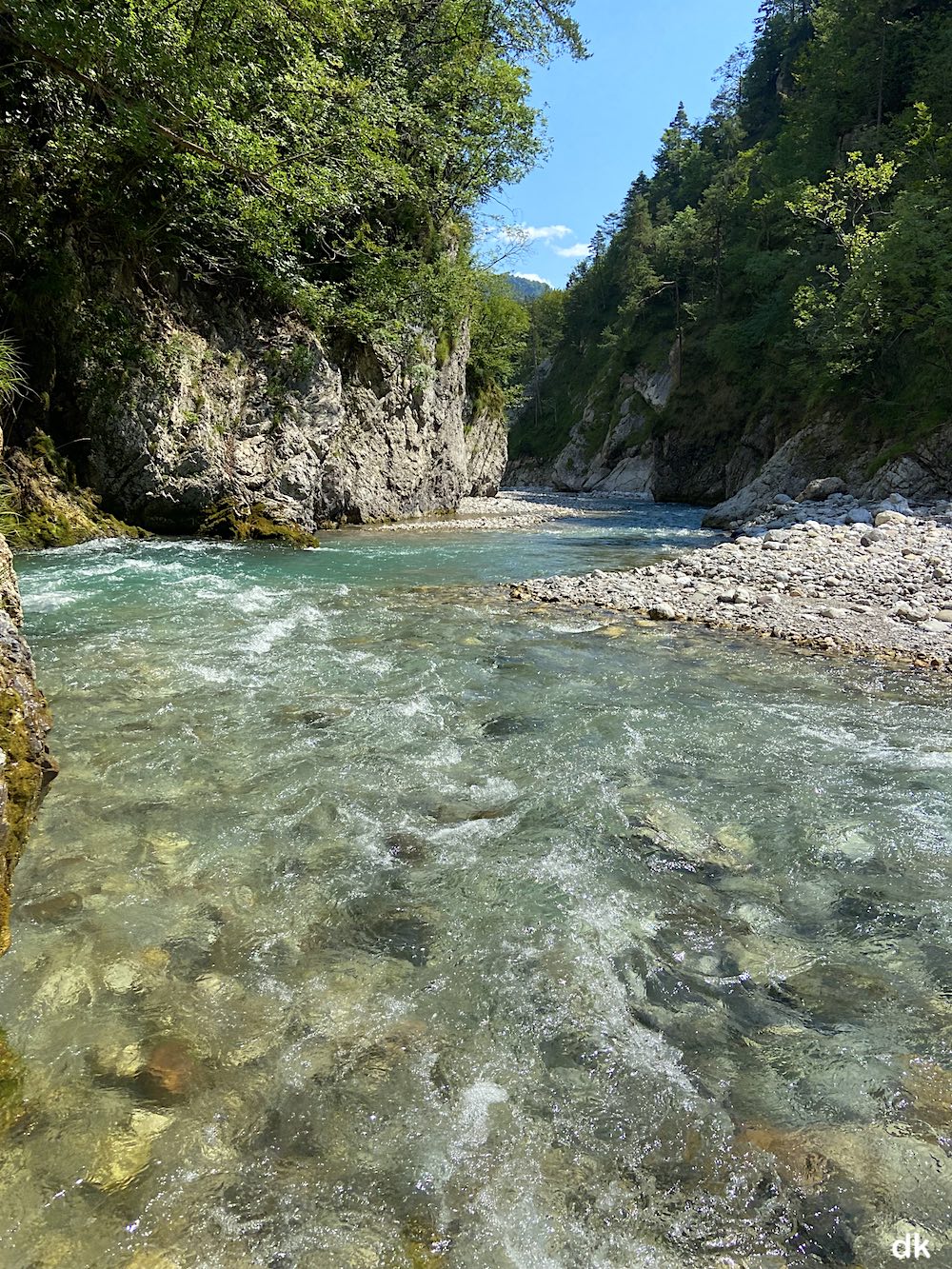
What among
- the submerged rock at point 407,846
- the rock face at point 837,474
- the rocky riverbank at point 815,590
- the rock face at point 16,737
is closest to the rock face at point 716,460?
the rock face at point 837,474

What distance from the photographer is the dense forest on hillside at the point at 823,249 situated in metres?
22.2

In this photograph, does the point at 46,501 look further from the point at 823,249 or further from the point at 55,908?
the point at 823,249

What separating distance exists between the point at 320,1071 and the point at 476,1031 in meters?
0.58

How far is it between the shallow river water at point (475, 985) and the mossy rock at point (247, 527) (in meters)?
9.59

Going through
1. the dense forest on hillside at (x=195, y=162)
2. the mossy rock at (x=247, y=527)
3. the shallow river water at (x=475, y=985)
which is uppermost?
the dense forest on hillside at (x=195, y=162)

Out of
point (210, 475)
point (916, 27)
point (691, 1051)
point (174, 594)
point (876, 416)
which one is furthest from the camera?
point (916, 27)

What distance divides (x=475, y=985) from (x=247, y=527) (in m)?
14.0

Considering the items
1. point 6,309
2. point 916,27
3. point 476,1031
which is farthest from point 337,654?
point 916,27

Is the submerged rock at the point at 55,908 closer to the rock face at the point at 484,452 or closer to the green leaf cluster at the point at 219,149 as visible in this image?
the green leaf cluster at the point at 219,149

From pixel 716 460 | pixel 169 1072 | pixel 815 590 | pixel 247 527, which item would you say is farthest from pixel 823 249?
pixel 169 1072

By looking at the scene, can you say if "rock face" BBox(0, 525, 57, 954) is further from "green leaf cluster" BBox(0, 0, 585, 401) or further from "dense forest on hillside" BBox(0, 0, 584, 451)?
"green leaf cluster" BBox(0, 0, 585, 401)

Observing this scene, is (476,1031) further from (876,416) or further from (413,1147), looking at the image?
(876,416)

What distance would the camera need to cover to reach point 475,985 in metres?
2.74

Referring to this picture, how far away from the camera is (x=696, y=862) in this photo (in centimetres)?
364
